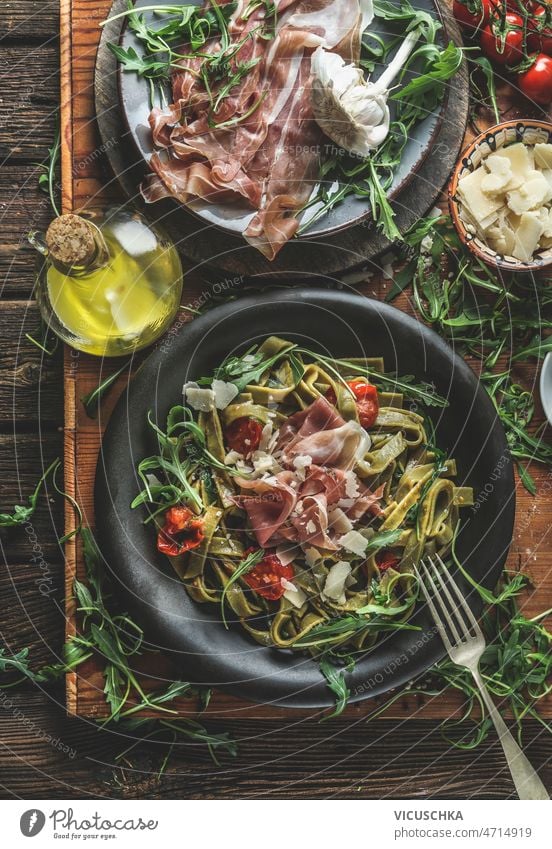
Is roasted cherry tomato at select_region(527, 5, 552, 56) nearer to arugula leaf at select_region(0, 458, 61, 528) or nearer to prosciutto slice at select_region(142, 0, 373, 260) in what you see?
prosciutto slice at select_region(142, 0, 373, 260)

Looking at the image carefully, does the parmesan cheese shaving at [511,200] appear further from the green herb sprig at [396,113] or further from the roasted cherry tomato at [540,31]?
the roasted cherry tomato at [540,31]

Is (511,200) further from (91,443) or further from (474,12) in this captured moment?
(91,443)

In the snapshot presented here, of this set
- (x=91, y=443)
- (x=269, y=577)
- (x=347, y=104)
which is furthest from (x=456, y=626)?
(x=347, y=104)

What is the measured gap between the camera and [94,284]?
1366mm

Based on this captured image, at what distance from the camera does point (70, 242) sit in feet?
4.11

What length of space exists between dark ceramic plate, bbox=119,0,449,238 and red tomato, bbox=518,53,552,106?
0.21 meters

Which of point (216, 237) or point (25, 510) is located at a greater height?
point (216, 237)

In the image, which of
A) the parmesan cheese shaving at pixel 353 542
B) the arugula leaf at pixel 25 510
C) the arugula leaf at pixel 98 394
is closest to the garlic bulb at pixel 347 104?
the arugula leaf at pixel 98 394

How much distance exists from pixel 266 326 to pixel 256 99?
0.46m

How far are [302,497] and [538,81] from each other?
0.99 m

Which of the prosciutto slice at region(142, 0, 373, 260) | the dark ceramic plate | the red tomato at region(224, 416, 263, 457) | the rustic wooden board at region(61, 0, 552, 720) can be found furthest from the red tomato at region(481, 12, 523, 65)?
the red tomato at region(224, 416, 263, 457)

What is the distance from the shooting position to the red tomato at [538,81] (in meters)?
1.59

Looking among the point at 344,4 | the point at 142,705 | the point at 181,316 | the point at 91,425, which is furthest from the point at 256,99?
the point at 142,705

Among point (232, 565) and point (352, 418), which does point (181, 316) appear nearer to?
point (352, 418)
